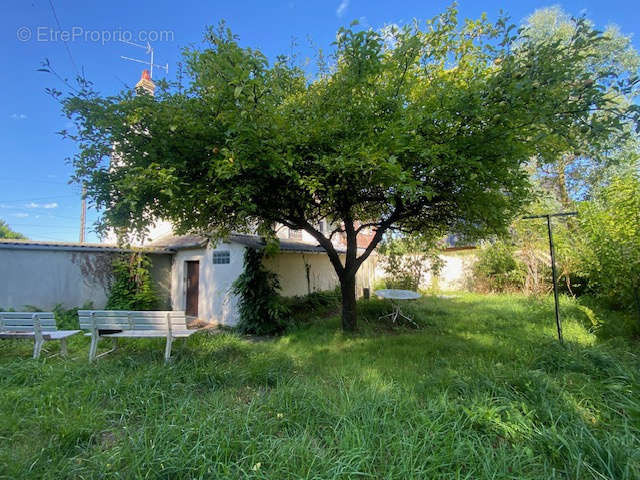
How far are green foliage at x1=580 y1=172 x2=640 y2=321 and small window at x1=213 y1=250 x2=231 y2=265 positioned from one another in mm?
9571

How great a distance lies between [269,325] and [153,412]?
5373 millimetres

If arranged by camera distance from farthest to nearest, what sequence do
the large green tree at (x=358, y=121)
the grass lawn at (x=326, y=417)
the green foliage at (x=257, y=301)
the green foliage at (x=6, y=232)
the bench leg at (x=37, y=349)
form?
1. the green foliage at (x=6, y=232)
2. the green foliage at (x=257, y=301)
3. the bench leg at (x=37, y=349)
4. the large green tree at (x=358, y=121)
5. the grass lawn at (x=326, y=417)

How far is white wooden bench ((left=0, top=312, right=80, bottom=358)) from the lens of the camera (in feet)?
16.8

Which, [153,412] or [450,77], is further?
[450,77]

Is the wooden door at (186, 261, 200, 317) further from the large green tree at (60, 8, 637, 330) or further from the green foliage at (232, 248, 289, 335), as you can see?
the large green tree at (60, 8, 637, 330)

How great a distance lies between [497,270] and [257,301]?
11804 mm

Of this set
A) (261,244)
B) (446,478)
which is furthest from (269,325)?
(446,478)

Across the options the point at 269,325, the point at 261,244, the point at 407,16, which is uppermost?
the point at 407,16

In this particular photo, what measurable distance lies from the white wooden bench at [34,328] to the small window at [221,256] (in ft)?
16.2

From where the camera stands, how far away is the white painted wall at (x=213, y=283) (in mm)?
9617

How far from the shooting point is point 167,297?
39.6 ft

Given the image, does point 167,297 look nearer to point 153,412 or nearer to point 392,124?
point 153,412

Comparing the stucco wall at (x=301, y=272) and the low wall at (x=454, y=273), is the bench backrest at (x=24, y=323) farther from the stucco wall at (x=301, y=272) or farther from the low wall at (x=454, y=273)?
the low wall at (x=454, y=273)

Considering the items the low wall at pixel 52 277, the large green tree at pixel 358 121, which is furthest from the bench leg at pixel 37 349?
the low wall at pixel 52 277
